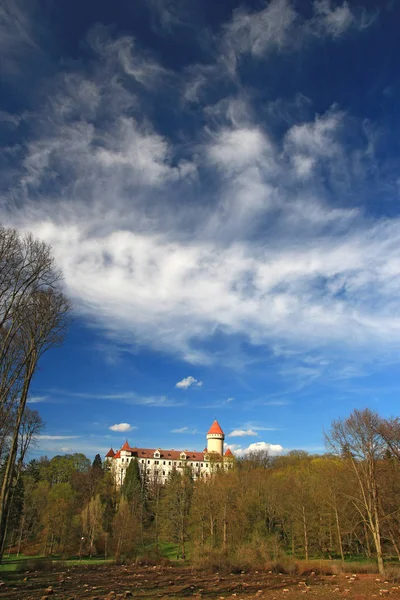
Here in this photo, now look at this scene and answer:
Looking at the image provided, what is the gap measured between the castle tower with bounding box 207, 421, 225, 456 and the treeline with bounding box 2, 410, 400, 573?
72.4 m

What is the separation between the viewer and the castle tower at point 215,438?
127 meters

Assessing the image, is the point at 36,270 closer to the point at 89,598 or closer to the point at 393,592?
the point at 89,598

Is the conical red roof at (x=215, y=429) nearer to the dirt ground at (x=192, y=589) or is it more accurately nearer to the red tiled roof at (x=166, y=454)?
the red tiled roof at (x=166, y=454)

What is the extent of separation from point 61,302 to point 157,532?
130 ft

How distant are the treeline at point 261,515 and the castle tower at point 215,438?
72.4 meters

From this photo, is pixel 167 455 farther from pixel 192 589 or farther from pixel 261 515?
pixel 192 589

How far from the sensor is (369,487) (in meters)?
27.1

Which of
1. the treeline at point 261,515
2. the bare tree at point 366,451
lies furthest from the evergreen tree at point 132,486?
the bare tree at point 366,451

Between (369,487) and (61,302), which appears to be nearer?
(61,302)

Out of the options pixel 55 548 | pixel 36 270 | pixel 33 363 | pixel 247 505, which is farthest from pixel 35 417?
pixel 55 548

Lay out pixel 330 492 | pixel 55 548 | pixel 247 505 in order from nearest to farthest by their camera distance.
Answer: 1. pixel 330 492
2. pixel 247 505
3. pixel 55 548

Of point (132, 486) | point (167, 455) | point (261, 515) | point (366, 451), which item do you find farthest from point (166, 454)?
point (366, 451)

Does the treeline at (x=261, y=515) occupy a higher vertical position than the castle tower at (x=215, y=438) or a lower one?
lower

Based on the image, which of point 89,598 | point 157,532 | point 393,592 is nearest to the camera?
point 89,598
